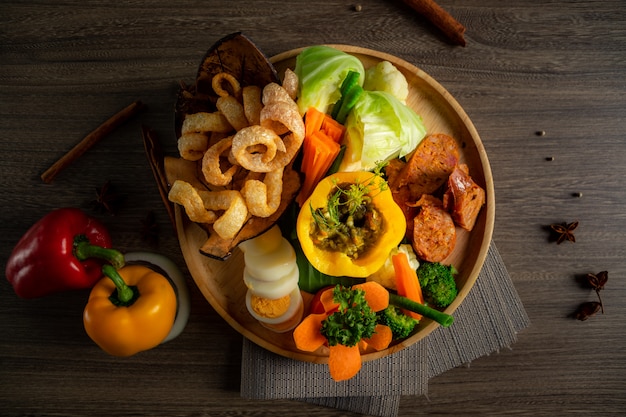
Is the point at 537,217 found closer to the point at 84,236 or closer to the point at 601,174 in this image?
the point at 601,174

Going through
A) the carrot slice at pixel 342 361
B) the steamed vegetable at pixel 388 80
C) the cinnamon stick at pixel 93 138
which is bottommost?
the carrot slice at pixel 342 361

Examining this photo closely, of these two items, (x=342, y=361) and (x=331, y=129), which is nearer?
(x=342, y=361)

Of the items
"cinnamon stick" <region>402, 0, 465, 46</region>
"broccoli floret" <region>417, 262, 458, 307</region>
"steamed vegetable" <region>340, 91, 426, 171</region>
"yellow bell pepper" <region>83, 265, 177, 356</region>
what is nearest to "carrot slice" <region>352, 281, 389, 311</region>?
"broccoli floret" <region>417, 262, 458, 307</region>

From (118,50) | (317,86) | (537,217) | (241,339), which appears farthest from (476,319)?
(118,50)

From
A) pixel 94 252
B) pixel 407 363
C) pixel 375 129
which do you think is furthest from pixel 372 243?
pixel 94 252

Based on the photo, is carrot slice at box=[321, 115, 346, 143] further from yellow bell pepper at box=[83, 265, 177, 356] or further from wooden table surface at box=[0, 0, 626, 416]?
yellow bell pepper at box=[83, 265, 177, 356]

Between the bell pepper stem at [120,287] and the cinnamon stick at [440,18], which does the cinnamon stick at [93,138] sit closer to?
the bell pepper stem at [120,287]

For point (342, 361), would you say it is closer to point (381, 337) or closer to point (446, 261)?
point (381, 337)

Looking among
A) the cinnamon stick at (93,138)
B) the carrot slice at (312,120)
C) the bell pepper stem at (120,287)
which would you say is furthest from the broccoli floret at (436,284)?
the cinnamon stick at (93,138)
